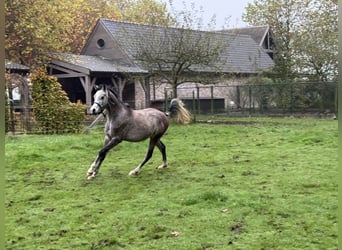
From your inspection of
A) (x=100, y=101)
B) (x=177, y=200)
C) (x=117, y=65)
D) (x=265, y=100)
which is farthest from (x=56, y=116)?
(x=265, y=100)

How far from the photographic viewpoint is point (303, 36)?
898 inches

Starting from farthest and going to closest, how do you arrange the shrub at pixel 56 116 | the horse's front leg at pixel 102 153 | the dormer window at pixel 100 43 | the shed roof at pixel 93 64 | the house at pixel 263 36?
the house at pixel 263 36, the dormer window at pixel 100 43, the shed roof at pixel 93 64, the shrub at pixel 56 116, the horse's front leg at pixel 102 153

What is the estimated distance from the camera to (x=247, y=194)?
17.5 feet

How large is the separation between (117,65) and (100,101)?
1605cm

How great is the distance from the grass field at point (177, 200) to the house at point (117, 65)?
9.31m

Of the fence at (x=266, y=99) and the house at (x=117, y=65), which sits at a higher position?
the house at (x=117, y=65)

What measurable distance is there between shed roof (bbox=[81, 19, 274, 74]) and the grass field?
9258 mm

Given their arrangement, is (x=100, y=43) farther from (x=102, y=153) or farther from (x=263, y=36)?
(x=102, y=153)

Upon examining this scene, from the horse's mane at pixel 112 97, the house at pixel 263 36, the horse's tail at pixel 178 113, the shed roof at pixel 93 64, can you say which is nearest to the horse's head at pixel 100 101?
the horse's mane at pixel 112 97

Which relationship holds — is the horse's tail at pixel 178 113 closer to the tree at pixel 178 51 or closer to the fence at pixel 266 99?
the tree at pixel 178 51

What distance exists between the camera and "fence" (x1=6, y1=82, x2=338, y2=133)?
18.5 metres

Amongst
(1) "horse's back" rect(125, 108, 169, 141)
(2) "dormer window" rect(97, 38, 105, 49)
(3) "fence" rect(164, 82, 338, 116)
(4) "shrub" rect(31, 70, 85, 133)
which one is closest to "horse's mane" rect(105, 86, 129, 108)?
(1) "horse's back" rect(125, 108, 169, 141)

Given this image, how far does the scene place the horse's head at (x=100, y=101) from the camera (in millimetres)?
6370

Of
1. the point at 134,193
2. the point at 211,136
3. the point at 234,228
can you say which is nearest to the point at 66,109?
the point at 211,136
